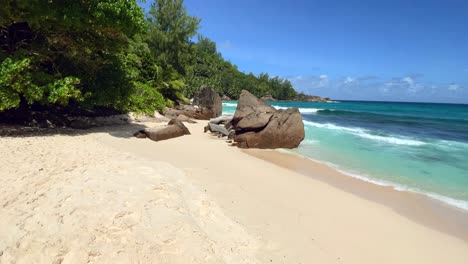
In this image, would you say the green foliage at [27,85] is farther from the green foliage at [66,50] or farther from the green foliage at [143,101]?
the green foliage at [143,101]

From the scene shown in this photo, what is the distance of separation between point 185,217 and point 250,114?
1023 centimetres

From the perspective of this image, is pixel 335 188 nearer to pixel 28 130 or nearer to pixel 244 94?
pixel 244 94

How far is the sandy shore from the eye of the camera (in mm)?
4246

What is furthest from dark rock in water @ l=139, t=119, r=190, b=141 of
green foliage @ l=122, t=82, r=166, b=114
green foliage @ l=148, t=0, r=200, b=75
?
green foliage @ l=148, t=0, r=200, b=75

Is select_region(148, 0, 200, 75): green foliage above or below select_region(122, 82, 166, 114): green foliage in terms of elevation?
above

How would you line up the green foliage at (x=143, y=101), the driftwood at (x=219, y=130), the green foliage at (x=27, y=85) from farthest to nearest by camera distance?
the green foliage at (x=143, y=101) → the driftwood at (x=219, y=130) → the green foliage at (x=27, y=85)

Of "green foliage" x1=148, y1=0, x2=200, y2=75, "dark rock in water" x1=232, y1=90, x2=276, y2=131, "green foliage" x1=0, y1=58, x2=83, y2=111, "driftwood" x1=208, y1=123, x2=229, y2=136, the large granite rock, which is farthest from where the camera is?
"green foliage" x1=148, y1=0, x2=200, y2=75

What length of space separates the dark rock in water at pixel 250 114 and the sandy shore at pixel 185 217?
5681mm

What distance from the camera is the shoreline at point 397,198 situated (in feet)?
22.2

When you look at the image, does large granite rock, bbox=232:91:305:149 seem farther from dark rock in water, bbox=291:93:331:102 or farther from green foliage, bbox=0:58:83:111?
dark rock in water, bbox=291:93:331:102

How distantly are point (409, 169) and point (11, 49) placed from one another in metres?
15.4

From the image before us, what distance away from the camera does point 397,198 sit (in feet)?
26.9

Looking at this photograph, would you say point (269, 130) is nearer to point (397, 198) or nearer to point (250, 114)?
point (250, 114)

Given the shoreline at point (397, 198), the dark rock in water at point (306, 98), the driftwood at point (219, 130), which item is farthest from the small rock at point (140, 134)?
the dark rock in water at point (306, 98)
